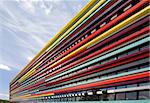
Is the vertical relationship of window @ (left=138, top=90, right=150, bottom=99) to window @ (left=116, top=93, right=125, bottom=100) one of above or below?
above

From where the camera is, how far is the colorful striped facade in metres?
27.5

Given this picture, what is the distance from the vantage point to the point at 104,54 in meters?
35.2

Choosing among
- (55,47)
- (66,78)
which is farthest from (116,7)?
(55,47)

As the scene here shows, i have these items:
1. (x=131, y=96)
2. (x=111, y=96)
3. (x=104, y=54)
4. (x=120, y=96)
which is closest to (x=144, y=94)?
(x=131, y=96)

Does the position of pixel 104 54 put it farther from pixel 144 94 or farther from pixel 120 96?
pixel 144 94

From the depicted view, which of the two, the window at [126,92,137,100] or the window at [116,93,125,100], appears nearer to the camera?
the window at [126,92,137,100]

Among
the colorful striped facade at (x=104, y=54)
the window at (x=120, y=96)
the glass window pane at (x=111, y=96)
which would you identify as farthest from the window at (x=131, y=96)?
the glass window pane at (x=111, y=96)

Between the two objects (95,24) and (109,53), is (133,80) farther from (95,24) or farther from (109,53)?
(95,24)

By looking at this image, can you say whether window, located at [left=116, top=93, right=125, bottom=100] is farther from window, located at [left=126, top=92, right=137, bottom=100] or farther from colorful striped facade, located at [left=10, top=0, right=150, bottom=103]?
window, located at [left=126, top=92, right=137, bottom=100]

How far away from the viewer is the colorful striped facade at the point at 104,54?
90.3 feet

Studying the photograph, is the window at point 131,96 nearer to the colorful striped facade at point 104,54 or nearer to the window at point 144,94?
the colorful striped facade at point 104,54

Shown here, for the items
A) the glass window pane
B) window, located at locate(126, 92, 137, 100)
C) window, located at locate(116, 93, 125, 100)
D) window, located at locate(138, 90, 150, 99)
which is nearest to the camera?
window, located at locate(138, 90, 150, 99)

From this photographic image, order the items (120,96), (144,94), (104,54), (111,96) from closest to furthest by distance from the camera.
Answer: (144,94), (120,96), (111,96), (104,54)

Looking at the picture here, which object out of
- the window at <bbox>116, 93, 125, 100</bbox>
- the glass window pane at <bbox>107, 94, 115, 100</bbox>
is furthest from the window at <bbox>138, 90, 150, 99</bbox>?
the glass window pane at <bbox>107, 94, 115, 100</bbox>
